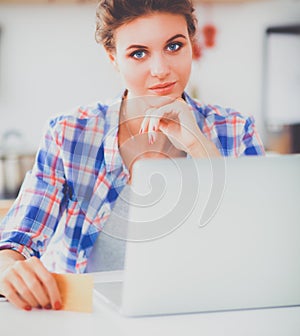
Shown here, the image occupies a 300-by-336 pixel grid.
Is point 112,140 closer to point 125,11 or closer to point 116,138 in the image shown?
point 116,138

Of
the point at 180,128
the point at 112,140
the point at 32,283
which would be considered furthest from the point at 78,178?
the point at 32,283

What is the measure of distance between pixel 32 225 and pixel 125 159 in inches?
12.4

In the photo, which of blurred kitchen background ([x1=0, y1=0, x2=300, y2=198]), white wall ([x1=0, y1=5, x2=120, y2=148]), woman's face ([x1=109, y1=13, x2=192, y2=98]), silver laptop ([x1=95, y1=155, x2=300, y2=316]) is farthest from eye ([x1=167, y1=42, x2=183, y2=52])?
white wall ([x1=0, y1=5, x2=120, y2=148])

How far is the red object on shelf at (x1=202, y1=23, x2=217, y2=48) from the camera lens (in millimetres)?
3836

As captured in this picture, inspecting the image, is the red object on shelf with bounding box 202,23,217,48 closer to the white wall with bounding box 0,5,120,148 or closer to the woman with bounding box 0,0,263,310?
the white wall with bounding box 0,5,120,148

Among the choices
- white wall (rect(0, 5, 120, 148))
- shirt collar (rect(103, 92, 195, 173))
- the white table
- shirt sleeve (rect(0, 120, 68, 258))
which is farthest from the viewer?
white wall (rect(0, 5, 120, 148))

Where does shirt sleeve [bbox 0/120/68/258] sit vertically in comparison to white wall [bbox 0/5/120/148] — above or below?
below

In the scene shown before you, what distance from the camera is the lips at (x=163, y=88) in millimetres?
1330

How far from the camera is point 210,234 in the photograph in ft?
2.58

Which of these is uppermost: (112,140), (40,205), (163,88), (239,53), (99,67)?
(239,53)

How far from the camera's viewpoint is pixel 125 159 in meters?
1.41

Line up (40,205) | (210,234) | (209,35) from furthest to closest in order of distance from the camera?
(209,35)
(40,205)
(210,234)

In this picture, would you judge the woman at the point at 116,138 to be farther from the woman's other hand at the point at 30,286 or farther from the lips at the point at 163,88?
the woman's other hand at the point at 30,286

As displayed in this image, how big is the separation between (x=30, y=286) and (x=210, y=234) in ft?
0.93
